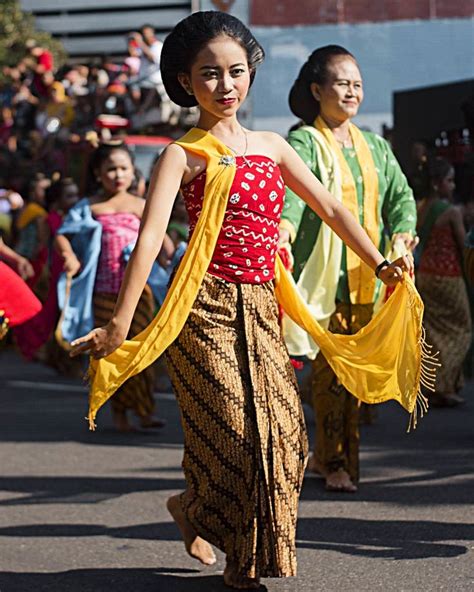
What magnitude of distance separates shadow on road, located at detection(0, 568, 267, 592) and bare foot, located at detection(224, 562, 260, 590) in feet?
0.25

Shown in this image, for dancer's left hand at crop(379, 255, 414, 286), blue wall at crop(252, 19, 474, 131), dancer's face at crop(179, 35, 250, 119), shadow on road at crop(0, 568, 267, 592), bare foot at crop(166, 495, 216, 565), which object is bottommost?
shadow on road at crop(0, 568, 267, 592)

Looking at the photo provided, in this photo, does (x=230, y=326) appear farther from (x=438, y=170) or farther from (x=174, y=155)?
(x=438, y=170)

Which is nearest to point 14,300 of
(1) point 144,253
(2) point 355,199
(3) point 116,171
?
(2) point 355,199

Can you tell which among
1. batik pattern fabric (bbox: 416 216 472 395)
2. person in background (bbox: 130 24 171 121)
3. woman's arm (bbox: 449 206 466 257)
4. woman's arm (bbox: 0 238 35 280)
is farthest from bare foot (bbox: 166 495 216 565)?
person in background (bbox: 130 24 171 121)

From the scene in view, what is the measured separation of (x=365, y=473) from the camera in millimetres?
7375

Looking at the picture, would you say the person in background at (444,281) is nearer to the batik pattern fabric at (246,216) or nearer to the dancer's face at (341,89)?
the dancer's face at (341,89)

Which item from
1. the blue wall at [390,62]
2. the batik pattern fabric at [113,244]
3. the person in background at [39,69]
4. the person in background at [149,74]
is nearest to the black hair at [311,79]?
the batik pattern fabric at [113,244]

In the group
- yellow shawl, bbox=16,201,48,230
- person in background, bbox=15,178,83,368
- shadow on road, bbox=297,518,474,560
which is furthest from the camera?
yellow shawl, bbox=16,201,48,230

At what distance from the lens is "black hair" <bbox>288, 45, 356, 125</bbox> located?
662 cm

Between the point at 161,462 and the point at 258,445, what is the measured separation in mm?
3186

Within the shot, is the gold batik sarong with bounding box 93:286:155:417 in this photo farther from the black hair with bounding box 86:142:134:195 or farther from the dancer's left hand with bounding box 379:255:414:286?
the dancer's left hand with bounding box 379:255:414:286

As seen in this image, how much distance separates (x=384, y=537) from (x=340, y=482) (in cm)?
97

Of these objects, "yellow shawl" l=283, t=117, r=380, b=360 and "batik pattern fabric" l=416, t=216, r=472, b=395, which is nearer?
"yellow shawl" l=283, t=117, r=380, b=360

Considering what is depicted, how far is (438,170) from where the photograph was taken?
9.83 metres
